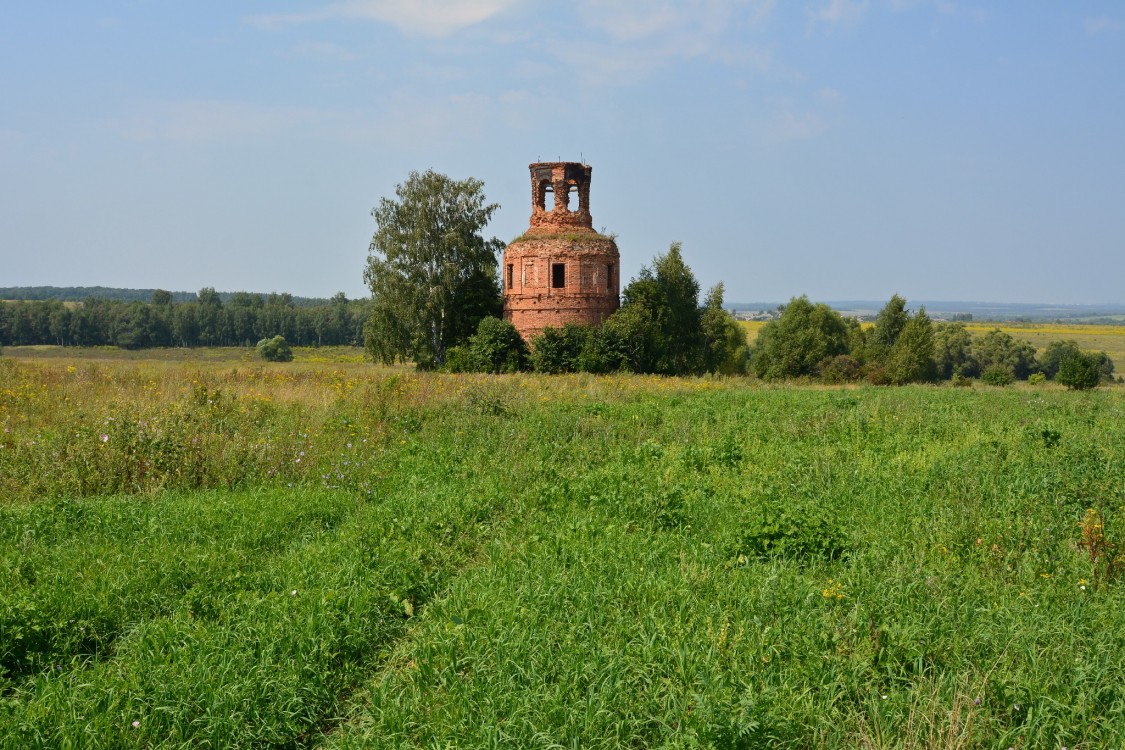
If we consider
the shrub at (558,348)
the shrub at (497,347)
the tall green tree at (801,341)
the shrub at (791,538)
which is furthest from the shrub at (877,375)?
the shrub at (791,538)

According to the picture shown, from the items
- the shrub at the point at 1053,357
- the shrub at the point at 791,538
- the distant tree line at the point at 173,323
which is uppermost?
the distant tree line at the point at 173,323

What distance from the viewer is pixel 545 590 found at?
18.0ft

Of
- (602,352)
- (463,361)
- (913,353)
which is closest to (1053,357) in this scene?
(913,353)

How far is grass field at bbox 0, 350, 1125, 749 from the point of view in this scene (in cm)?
399

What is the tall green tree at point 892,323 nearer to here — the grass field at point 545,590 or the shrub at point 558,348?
the shrub at point 558,348

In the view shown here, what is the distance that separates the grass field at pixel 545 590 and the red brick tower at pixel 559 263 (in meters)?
23.7

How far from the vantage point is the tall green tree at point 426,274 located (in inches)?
1406

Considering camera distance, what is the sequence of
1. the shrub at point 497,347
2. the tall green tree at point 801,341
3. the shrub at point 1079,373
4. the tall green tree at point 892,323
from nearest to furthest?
the shrub at point 1079,373
the shrub at point 497,347
the tall green tree at point 801,341
the tall green tree at point 892,323

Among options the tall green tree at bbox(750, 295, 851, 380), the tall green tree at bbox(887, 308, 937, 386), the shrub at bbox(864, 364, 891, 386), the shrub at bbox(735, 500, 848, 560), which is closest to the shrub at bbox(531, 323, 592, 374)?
the shrub at bbox(864, 364, 891, 386)

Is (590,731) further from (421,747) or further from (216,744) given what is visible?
(216,744)

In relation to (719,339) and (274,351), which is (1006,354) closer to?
(719,339)

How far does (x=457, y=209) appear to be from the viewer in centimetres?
3672

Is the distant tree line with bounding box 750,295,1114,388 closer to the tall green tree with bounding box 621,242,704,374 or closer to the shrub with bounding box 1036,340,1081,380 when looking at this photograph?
the shrub with bounding box 1036,340,1081,380

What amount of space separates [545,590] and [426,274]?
31.9m
